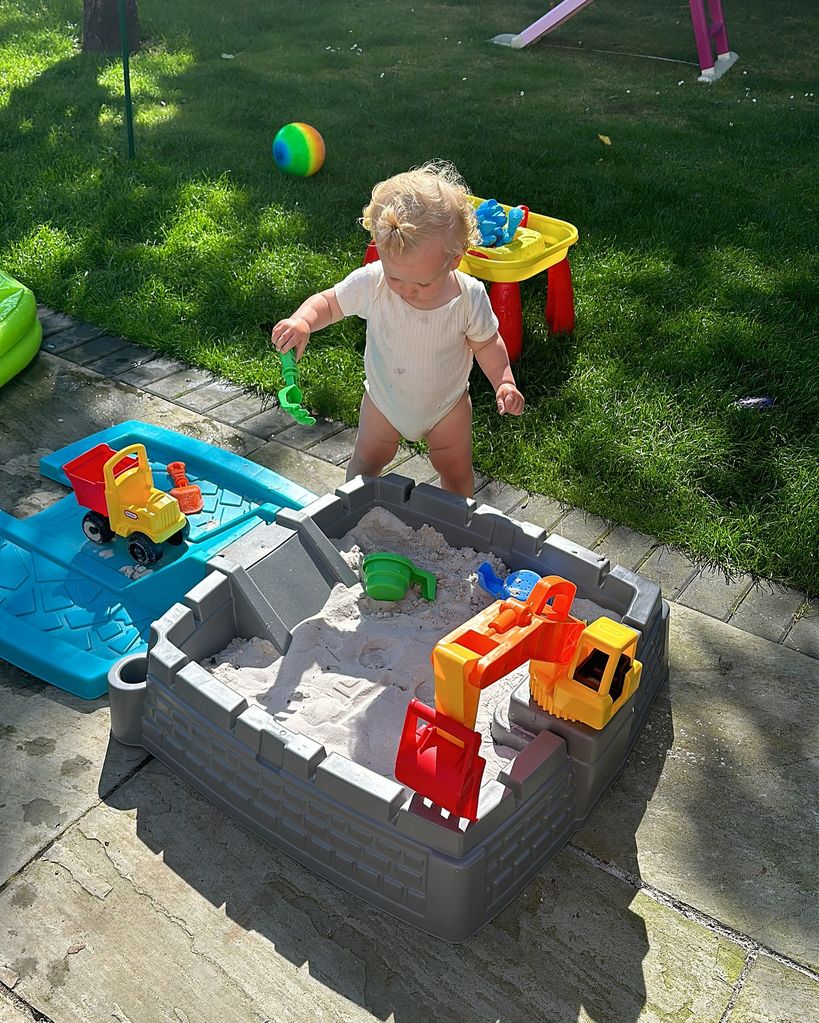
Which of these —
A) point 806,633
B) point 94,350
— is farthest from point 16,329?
point 806,633

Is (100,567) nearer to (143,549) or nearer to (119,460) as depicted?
(143,549)

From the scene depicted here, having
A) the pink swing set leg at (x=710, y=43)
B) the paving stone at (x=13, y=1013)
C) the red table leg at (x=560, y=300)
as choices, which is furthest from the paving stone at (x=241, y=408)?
the pink swing set leg at (x=710, y=43)

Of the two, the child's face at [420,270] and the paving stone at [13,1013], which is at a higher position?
the child's face at [420,270]

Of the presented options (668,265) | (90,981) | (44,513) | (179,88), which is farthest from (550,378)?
(179,88)

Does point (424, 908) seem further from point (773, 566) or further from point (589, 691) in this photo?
point (773, 566)

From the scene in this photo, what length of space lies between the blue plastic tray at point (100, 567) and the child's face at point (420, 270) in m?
0.85

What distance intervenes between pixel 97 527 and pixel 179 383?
1.17 m

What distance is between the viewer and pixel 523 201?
557cm

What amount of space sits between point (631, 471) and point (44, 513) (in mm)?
1914

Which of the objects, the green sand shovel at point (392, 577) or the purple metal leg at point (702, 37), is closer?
the green sand shovel at point (392, 577)

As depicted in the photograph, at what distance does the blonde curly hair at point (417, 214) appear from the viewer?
265 cm

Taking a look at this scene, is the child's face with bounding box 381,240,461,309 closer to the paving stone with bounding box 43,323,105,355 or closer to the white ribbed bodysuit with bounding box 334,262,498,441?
the white ribbed bodysuit with bounding box 334,262,498,441

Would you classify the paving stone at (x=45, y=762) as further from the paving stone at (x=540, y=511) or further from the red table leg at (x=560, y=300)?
the red table leg at (x=560, y=300)

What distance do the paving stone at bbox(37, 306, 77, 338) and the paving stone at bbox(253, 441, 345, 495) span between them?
133 cm
